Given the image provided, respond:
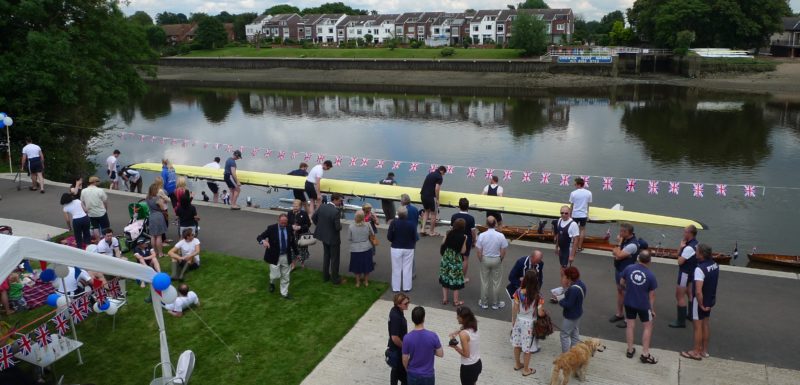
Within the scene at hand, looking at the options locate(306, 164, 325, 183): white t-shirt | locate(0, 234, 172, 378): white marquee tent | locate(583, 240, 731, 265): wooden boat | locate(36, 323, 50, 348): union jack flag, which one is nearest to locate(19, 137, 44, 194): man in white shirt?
locate(306, 164, 325, 183): white t-shirt

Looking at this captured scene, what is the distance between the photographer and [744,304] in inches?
395

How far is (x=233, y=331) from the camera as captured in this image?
Result: 9.32m

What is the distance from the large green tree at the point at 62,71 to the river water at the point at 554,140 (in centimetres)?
404

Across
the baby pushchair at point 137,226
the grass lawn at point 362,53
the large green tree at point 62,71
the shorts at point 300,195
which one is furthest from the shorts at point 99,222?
the grass lawn at point 362,53

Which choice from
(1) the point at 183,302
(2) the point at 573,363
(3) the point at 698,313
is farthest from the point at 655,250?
(1) the point at 183,302

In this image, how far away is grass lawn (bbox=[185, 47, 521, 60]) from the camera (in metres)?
85.2

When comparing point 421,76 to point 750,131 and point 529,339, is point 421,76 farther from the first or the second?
point 529,339

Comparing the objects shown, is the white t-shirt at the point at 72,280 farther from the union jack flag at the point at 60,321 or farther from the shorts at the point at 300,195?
the shorts at the point at 300,195

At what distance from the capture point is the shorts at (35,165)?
17.1 metres

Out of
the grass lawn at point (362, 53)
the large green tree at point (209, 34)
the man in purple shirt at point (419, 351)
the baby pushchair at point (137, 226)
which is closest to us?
the man in purple shirt at point (419, 351)

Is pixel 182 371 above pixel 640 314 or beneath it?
beneath

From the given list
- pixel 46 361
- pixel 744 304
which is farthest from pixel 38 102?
pixel 744 304

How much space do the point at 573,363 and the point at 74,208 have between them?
33.0 feet

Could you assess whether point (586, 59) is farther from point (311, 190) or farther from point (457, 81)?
point (311, 190)
